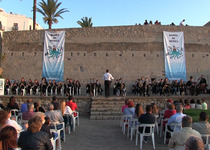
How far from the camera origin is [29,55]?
1416cm

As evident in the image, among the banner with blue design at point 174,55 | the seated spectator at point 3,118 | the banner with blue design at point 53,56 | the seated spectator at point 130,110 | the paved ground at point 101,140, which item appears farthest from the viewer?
the banner with blue design at point 53,56

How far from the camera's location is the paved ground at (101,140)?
15.3 ft

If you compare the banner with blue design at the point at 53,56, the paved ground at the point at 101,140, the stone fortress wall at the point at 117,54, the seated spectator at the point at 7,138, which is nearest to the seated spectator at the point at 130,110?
the paved ground at the point at 101,140

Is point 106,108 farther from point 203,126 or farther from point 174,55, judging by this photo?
point 174,55

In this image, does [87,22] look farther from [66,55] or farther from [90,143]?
[90,143]

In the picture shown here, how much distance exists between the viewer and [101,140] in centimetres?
523

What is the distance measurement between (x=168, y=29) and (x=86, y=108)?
26.0 feet

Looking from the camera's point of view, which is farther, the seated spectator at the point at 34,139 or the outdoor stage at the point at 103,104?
the outdoor stage at the point at 103,104

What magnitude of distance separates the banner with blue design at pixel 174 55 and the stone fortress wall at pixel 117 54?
320mm

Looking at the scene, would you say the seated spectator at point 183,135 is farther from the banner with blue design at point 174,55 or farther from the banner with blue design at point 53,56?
the banner with blue design at point 53,56

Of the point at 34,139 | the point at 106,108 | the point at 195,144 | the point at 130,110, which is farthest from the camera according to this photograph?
the point at 106,108

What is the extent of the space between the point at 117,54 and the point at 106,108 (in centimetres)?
560

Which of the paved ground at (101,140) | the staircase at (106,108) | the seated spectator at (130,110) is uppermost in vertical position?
the seated spectator at (130,110)

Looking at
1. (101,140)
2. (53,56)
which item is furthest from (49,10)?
(101,140)
